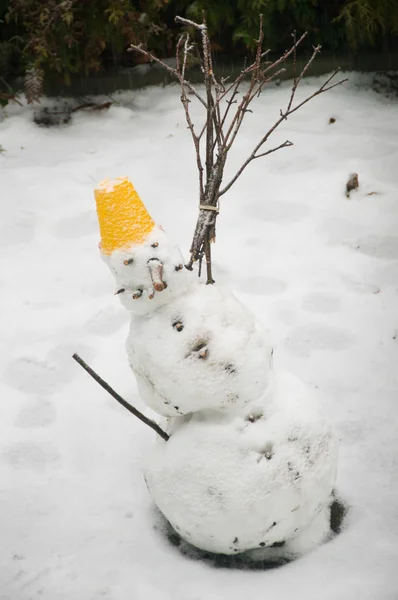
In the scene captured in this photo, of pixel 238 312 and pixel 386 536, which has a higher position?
pixel 238 312

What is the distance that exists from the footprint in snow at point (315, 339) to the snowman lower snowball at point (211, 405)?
91 cm

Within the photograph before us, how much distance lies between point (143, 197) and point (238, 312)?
2.28 metres

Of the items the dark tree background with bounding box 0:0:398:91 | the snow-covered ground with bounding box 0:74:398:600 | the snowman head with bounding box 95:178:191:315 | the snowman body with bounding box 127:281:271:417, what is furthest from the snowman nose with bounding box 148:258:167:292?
the dark tree background with bounding box 0:0:398:91

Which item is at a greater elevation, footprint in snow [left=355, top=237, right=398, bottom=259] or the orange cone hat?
the orange cone hat

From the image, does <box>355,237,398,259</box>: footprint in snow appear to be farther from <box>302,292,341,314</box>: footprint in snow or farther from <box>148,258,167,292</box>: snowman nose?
<box>148,258,167,292</box>: snowman nose

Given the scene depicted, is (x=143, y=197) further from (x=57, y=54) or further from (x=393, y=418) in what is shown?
(x=393, y=418)

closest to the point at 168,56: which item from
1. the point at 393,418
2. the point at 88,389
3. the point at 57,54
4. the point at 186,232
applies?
the point at 57,54

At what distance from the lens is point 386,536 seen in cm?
229

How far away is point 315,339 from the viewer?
3.20m

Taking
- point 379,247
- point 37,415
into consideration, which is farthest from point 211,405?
point 379,247

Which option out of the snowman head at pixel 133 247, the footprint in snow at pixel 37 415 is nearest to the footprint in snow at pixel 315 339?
the footprint in snow at pixel 37 415

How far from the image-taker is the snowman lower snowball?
1953 mm

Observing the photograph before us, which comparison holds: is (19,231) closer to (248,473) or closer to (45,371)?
(45,371)

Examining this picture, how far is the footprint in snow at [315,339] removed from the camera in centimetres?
314
